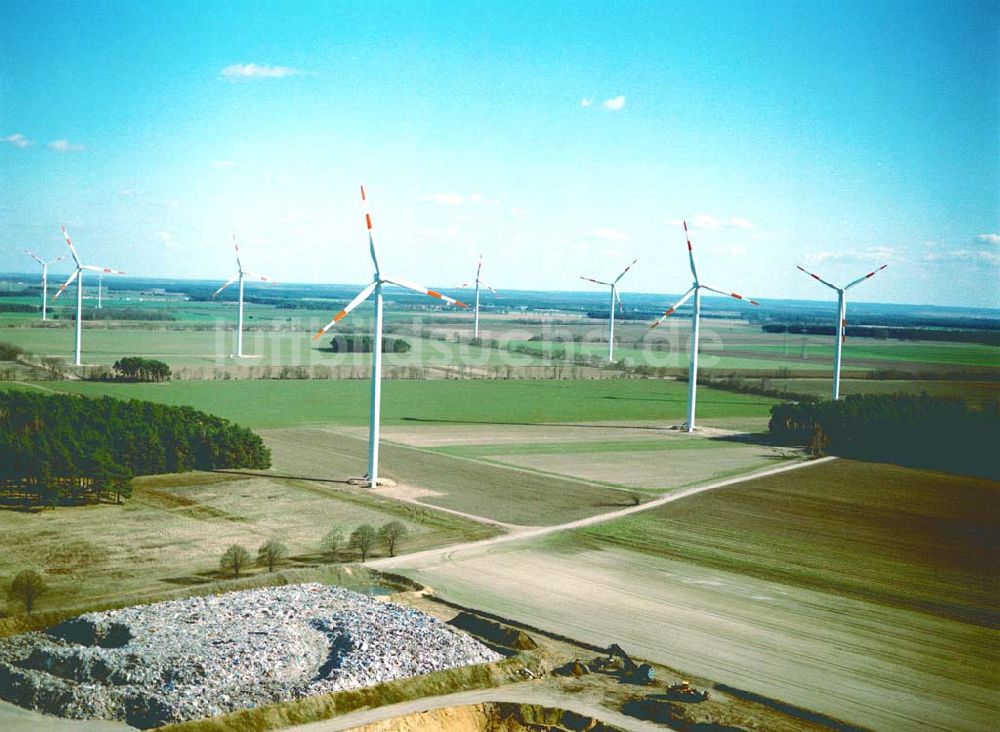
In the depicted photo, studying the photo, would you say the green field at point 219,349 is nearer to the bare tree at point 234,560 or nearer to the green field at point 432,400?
the green field at point 432,400

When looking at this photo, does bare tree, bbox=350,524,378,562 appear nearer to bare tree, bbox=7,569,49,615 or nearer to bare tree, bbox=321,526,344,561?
bare tree, bbox=321,526,344,561

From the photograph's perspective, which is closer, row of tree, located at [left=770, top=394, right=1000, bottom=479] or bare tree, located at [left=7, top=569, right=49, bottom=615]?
bare tree, located at [left=7, top=569, right=49, bottom=615]

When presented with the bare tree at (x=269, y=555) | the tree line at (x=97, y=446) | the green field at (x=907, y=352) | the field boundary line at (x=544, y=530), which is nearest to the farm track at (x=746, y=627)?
the field boundary line at (x=544, y=530)

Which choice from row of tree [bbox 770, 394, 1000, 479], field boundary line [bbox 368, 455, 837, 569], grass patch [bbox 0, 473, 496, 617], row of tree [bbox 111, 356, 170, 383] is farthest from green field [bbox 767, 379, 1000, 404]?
grass patch [bbox 0, 473, 496, 617]

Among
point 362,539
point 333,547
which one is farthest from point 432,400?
point 333,547

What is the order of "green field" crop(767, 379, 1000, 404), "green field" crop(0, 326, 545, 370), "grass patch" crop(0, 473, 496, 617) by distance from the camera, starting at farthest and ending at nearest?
1. "green field" crop(0, 326, 545, 370)
2. "green field" crop(767, 379, 1000, 404)
3. "grass patch" crop(0, 473, 496, 617)

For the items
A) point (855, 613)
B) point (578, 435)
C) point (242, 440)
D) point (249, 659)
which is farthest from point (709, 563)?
point (578, 435)

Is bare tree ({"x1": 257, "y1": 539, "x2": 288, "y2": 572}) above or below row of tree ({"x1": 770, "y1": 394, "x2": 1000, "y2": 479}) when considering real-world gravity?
below
